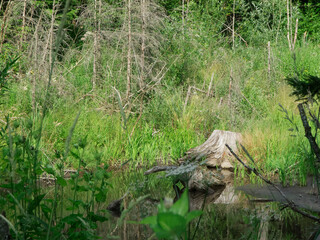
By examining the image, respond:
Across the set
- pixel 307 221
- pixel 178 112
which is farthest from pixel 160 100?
pixel 307 221

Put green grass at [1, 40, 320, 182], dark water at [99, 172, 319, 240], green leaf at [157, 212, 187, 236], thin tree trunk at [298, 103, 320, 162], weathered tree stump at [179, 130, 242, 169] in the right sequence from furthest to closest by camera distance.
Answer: weathered tree stump at [179, 130, 242, 169] < green grass at [1, 40, 320, 182] < dark water at [99, 172, 319, 240] < thin tree trunk at [298, 103, 320, 162] < green leaf at [157, 212, 187, 236]

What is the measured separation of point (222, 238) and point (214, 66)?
604cm

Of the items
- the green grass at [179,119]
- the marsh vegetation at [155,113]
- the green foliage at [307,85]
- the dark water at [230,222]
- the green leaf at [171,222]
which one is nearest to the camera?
the green leaf at [171,222]

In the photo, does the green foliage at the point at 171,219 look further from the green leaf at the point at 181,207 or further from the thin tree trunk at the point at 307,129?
the thin tree trunk at the point at 307,129

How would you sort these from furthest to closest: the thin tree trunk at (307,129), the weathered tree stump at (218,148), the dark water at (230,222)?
the weathered tree stump at (218,148) → the dark water at (230,222) → the thin tree trunk at (307,129)

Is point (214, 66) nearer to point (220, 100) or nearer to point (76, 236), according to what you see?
point (220, 100)

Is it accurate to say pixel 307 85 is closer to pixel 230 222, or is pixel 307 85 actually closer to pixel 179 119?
pixel 230 222

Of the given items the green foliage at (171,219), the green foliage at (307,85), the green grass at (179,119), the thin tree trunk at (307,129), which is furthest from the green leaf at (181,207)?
the green grass at (179,119)

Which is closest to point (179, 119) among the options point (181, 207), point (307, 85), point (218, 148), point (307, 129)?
point (218, 148)

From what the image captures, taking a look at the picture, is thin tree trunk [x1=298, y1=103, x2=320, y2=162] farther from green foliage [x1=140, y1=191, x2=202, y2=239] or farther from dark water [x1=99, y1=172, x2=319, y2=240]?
green foliage [x1=140, y1=191, x2=202, y2=239]

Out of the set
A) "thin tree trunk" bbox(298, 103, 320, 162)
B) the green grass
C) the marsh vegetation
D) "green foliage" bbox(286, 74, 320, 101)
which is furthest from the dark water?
the green grass

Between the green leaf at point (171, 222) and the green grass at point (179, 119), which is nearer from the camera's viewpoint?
the green leaf at point (171, 222)

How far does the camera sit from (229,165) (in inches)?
209

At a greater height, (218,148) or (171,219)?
(171,219)
